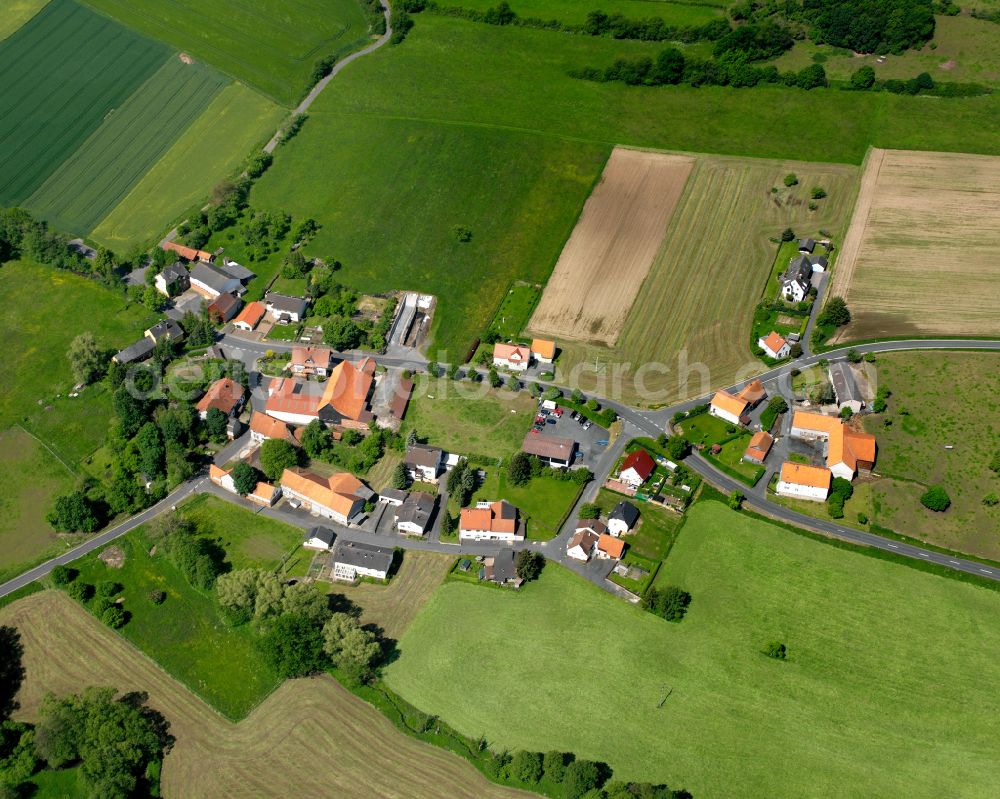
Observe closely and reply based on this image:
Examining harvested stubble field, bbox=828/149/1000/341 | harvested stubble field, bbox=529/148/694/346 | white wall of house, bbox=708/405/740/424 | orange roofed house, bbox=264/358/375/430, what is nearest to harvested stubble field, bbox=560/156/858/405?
harvested stubble field, bbox=529/148/694/346

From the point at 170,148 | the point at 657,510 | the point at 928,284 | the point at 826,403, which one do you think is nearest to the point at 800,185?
the point at 928,284

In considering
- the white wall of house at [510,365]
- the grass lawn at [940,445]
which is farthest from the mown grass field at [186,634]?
the grass lawn at [940,445]

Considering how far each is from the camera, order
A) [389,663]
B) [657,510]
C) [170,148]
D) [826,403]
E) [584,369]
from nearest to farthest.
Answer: [389,663], [657,510], [826,403], [584,369], [170,148]

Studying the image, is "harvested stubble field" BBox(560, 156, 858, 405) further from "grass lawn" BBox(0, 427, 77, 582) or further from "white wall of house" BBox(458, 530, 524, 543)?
"grass lawn" BBox(0, 427, 77, 582)

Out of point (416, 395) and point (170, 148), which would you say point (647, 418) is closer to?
point (416, 395)

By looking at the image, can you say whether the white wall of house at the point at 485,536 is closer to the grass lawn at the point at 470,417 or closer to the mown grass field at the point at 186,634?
the grass lawn at the point at 470,417

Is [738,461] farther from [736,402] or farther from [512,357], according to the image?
[512,357]
